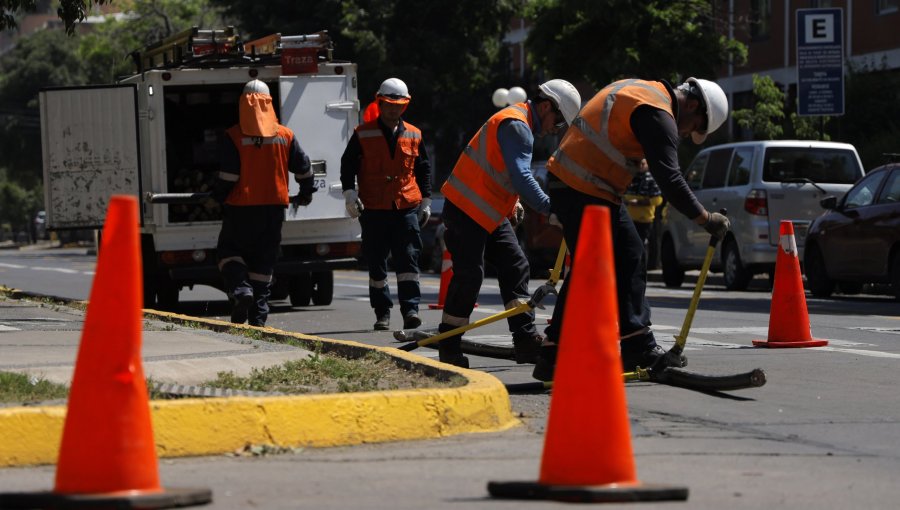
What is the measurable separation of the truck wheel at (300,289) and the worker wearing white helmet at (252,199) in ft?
14.9

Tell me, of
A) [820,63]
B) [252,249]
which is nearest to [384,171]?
[252,249]

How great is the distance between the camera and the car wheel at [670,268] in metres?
23.2

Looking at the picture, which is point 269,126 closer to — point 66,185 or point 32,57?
point 66,185

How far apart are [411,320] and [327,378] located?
15.1ft

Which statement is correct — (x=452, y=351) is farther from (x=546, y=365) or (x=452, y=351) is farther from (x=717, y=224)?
(x=717, y=224)

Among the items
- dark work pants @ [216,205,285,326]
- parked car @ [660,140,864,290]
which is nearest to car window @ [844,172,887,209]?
parked car @ [660,140,864,290]

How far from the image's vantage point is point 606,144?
28.9 ft

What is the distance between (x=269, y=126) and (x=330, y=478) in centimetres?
694

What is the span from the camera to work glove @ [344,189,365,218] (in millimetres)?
12953

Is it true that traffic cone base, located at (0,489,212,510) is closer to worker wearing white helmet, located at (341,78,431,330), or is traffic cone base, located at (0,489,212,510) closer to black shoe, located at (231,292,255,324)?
black shoe, located at (231,292,255,324)

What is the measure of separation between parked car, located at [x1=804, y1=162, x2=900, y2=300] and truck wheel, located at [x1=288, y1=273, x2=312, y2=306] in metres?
5.72

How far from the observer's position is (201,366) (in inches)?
328

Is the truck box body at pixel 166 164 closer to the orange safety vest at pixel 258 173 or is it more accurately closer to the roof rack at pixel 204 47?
the roof rack at pixel 204 47

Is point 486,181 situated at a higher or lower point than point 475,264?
higher
